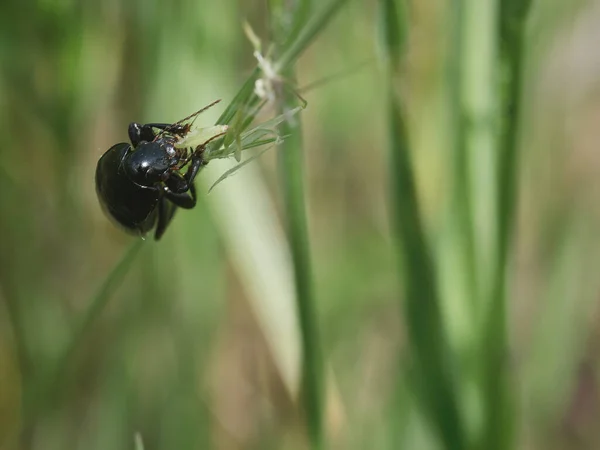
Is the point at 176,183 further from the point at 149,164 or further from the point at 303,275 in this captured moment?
the point at 303,275

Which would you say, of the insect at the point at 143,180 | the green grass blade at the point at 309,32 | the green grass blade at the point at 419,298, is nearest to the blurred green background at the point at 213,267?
the green grass blade at the point at 419,298

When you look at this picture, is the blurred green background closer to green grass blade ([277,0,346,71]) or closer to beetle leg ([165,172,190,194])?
beetle leg ([165,172,190,194])

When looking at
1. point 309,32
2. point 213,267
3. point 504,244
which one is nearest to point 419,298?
point 504,244

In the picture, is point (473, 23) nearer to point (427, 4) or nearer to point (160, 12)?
point (160, 12)

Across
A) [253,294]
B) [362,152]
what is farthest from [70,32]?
[362,152]

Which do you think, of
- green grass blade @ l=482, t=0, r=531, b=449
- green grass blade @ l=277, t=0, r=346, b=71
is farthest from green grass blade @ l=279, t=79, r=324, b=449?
green grass blade @ l=482, t=0, r=531, b=449
